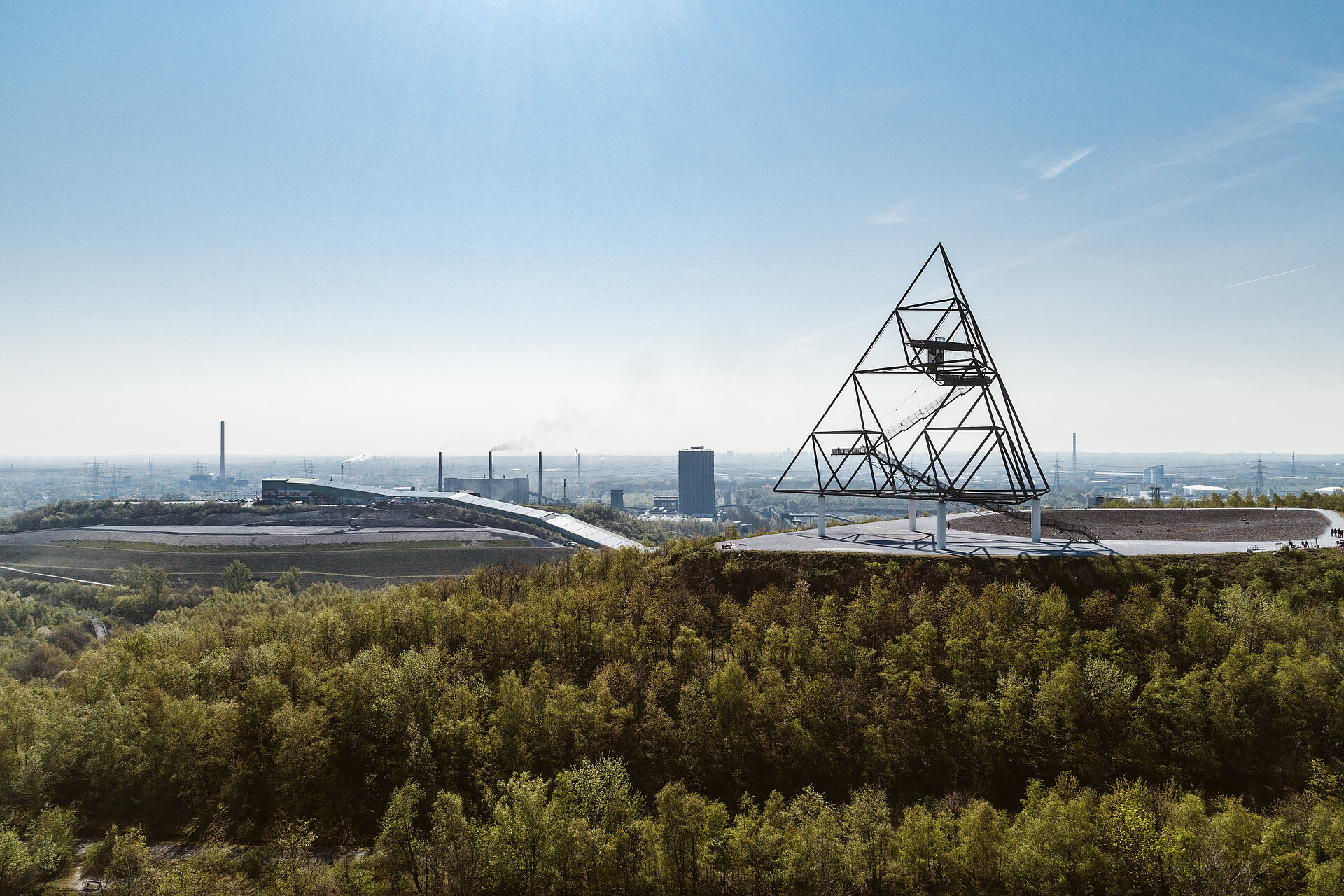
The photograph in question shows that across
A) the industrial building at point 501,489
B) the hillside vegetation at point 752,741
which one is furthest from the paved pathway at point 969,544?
the industrial building at point 501,489

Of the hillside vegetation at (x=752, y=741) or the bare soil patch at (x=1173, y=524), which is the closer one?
the hillside vegetation at (x=752, y=741)

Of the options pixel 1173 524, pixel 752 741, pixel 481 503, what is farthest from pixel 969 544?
pixel 481 503

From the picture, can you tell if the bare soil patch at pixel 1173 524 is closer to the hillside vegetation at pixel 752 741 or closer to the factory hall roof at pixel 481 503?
the hillside vegetation at pixel 752 741

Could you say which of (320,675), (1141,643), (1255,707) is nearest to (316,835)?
(320,675)

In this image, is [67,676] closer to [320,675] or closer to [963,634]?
[320,675]

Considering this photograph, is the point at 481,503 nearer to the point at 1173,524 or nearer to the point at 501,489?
the point at 501,489

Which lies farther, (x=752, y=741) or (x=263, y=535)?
(x=263, y=535)

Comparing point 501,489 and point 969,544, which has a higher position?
point 969,544
